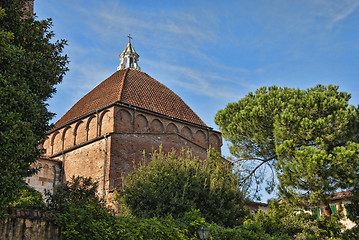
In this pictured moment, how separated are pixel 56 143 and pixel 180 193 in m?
13.7

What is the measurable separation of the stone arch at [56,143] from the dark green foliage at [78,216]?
15.7 meters

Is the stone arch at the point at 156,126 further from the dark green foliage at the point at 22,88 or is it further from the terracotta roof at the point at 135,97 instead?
the dark green foliage at the point at 22,88

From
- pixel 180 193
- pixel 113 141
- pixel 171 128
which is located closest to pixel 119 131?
pixel 113 141

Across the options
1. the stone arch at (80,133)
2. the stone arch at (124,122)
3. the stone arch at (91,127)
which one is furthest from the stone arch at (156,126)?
the stone arch at (80,133)

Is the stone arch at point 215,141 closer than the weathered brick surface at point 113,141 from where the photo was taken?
No

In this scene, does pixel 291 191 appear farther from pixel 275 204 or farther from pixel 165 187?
pixel 165 187

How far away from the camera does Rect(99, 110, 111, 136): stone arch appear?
2118 cm

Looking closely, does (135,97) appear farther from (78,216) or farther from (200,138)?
(78,216)

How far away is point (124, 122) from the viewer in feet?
71.2

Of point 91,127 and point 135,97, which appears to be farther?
point 135,97

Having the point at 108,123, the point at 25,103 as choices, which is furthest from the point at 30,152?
the point at 108,123

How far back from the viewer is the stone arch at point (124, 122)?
2132 cm

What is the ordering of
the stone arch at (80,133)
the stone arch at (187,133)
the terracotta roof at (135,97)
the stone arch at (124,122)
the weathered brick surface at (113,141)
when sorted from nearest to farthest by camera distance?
the weathered brick surface at (113,141) → the stone arch at (124,122) → the stone arch at (80,133) → the terracotta roof at (135,97) → the stone arch at (187,133)

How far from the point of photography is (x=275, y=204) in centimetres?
1577
